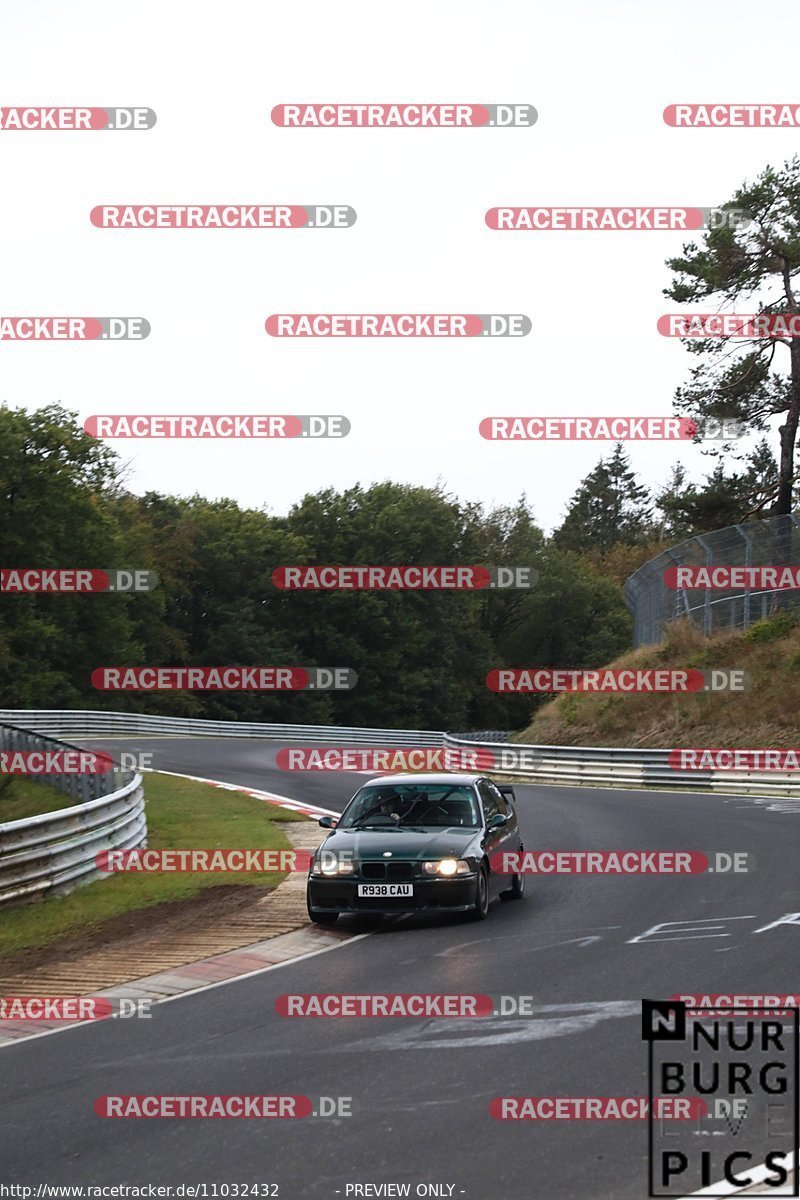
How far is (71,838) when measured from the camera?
15.5m

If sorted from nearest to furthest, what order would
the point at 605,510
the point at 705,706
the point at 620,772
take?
1. the point at 620,772
2. the point at 705,706
3. the point at 605,510

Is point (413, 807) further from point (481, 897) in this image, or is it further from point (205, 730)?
point (205, 730)

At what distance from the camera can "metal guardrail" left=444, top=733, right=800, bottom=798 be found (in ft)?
96.9

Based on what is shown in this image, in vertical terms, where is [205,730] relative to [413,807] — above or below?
below

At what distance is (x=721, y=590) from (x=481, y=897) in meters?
26.5

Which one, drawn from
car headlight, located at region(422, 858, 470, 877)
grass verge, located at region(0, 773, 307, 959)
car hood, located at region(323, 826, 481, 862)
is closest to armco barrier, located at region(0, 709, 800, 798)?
grass verge, located at region(0, 773, 307, 959)

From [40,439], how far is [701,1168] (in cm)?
6340

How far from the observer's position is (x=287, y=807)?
2525 cm

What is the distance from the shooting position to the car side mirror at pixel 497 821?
13.9m

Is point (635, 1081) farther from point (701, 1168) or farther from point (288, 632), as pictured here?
point (288, 632)

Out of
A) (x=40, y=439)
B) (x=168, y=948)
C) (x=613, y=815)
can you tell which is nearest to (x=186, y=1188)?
(x=168, y=948)

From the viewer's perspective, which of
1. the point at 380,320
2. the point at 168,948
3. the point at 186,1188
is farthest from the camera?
the point at 380,320

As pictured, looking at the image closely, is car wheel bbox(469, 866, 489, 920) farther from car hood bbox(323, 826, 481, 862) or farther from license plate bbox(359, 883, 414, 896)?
license plate bbox(359, 883, 414, 896)

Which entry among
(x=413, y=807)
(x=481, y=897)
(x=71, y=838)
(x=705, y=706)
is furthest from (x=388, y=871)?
(x=705, y=706)
